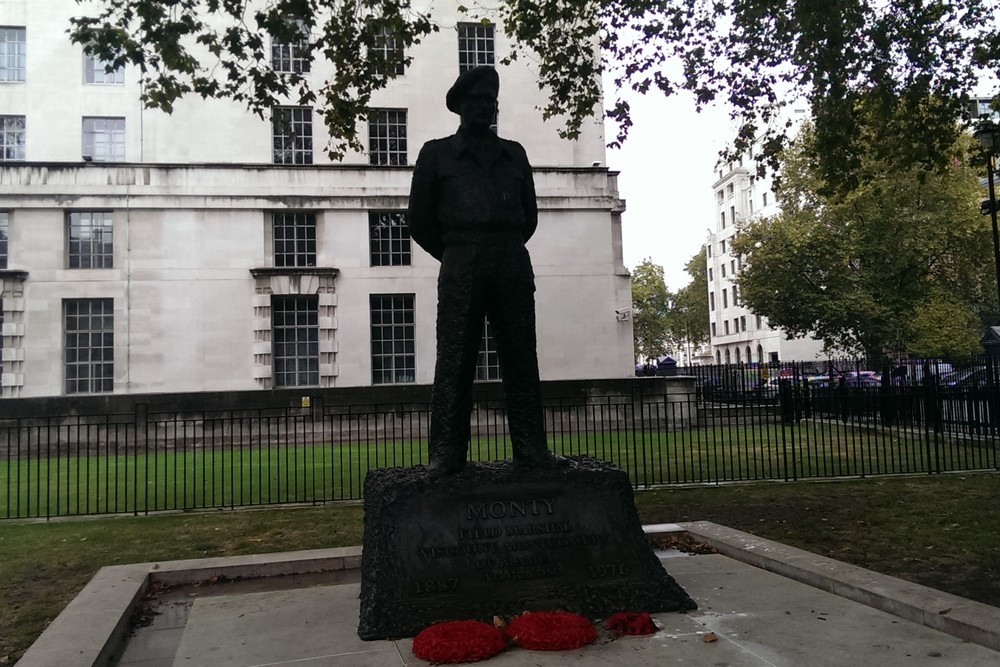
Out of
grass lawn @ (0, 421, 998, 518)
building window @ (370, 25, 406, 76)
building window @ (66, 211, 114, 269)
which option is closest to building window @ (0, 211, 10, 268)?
building window @ (66, 211, 114, 269)

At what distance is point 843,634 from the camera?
15.6 ft

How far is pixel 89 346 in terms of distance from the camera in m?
24.1

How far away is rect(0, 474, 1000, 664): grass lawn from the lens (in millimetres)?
6582

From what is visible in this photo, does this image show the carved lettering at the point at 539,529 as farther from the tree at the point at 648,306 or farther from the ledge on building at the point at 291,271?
the tree at the point at 648,306

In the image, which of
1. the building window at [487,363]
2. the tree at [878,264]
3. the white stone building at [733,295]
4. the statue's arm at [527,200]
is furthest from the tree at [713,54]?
the white stone building at [733,295]

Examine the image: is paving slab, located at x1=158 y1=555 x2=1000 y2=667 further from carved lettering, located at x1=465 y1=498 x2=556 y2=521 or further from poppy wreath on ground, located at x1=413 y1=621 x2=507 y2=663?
carved lettering, located at x1=465 y1=498 x2=556 y2=521

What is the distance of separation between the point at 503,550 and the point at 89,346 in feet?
75.9

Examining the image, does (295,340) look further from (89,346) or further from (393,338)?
(89,346)

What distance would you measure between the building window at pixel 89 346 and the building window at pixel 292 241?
557cm

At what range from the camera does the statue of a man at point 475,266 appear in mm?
5625

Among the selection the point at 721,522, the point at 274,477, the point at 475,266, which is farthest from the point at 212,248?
the point at 475,266

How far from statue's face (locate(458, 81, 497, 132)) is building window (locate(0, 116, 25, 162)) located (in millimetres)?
24733

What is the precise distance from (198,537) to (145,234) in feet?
58.8

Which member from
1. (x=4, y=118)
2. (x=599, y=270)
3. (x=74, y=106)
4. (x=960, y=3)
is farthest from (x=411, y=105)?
(x=960, y=3)
